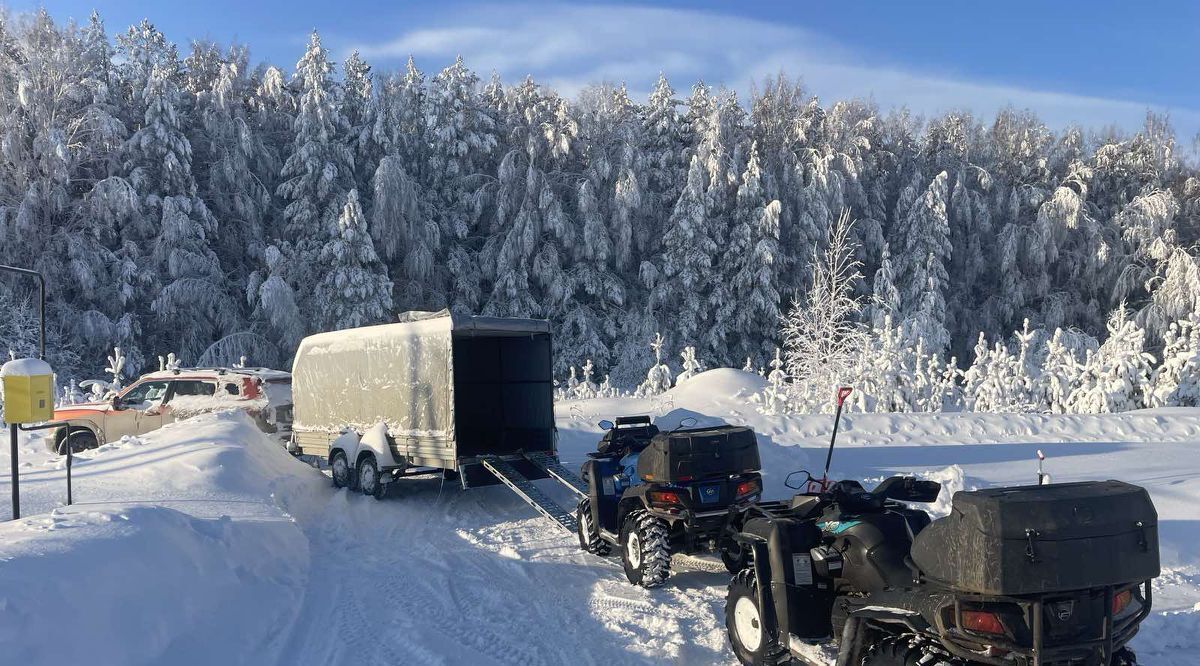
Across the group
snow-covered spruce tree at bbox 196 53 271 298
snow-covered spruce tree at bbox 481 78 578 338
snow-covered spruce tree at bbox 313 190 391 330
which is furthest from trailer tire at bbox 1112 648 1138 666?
snow-covered spruce tree at bbox 196 53 271 298

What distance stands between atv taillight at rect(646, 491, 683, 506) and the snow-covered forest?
2190 centimetres

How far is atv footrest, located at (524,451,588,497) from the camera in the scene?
37.6ft

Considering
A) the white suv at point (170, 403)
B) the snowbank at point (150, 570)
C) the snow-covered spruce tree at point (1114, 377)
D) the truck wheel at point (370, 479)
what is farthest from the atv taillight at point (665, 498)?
the snow-covered spruce tree at point (1114, 377)

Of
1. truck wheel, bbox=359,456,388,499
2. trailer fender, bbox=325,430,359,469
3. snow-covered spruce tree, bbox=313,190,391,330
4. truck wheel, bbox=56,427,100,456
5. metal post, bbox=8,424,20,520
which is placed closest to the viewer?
metal post, bbox=8,424,20,520

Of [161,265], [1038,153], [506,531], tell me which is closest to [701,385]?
[506,531]

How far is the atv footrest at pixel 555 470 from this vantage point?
11.5 meters

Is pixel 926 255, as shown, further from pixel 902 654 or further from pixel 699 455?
pixel 902 654

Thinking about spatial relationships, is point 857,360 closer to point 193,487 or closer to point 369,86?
point 193,487

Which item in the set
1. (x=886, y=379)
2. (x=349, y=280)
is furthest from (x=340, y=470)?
(x=349, y=280)

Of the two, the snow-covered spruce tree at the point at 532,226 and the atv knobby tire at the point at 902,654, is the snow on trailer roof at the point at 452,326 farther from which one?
the snow-covered spruce tree at the point at 532,226

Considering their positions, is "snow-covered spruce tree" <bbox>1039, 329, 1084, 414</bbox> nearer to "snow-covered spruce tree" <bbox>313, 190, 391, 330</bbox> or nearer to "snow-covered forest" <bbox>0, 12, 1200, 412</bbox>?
"snow-covered forest" <bbox>0, 12, 1200, 412</bbox>

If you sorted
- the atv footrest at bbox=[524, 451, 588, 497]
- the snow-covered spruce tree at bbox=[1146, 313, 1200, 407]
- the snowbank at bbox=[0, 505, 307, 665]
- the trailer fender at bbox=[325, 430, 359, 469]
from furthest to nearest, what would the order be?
the snow-covered spruce tree at bbox=[1146, 313, 1200, 407]
the trailer fender at bbox=[325, 430, 359, 469]
the atv footrest at bbox=[524, 451, 588, 497]
the snowbank at bbox=[0, 505, 307, 665]

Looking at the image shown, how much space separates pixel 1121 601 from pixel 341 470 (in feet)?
37.9

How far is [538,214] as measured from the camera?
120 feet
